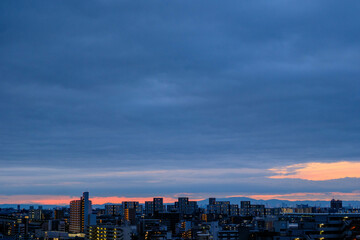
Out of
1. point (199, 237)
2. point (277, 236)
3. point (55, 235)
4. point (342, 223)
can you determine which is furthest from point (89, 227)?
point (342, 223)

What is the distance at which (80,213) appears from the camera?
623 ft

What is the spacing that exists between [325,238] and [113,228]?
66.9 meters

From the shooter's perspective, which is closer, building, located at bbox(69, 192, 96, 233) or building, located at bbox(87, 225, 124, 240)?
building, located at bbox(87, 225, 124, 240)

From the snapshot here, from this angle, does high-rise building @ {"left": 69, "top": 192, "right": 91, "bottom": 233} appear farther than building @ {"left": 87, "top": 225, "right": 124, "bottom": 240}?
Yes

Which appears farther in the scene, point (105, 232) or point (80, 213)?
point (80, 213)

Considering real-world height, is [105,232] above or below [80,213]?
below

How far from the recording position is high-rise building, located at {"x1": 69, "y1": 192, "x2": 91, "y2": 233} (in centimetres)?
18825

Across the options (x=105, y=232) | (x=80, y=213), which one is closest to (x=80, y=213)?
(x=80, y=213)

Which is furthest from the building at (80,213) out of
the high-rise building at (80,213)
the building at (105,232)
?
the building at (105,232)

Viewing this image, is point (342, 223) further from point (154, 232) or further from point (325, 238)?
point (154, 232)

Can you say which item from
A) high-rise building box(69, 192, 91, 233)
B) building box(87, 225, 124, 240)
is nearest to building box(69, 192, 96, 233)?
high-rise building box(69, 192, 91, 233)

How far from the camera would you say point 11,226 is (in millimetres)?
196500

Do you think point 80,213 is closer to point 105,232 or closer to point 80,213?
point 80,213

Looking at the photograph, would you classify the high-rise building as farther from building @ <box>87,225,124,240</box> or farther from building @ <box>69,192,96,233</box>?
building @ <box>87,225,124,240</box>
